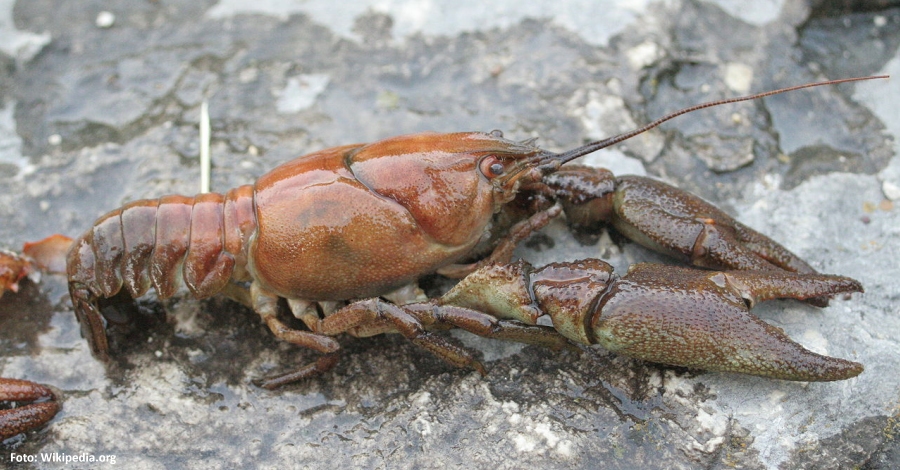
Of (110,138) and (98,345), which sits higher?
(110,138)

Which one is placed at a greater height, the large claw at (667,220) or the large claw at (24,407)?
the large claw at (667,220)

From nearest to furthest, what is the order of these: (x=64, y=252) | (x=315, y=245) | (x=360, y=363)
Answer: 1. (x=315, y=245)
2. (x=360, y=363)
3. (x=64, y=252)

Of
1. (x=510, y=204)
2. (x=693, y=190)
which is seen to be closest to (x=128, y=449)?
(x=510, y=204)

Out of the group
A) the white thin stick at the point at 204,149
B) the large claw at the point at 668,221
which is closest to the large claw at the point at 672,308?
the large claw at the point at 668,221

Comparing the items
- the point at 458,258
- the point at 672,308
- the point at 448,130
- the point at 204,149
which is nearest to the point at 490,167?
the point at 458,258

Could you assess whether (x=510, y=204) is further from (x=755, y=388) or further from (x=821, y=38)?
(x=821, y=38)

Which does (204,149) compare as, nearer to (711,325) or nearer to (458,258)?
(458,258)

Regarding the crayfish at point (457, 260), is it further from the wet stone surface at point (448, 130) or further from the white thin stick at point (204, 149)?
the white thin stick at point (204, 149)
